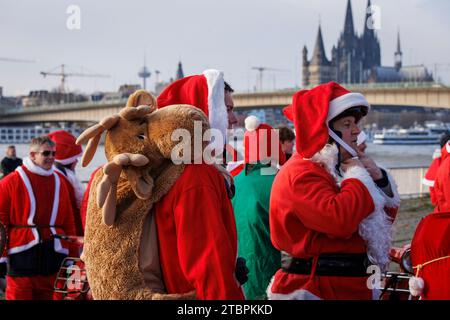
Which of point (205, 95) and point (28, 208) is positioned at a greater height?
point (205, 95)

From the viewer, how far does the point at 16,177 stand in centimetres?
546

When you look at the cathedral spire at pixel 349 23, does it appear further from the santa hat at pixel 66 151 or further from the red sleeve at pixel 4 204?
the red sleeve at pixel 4 204

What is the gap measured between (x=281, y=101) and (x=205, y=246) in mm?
40990

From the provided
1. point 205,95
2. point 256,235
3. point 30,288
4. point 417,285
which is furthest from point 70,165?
point 417,285

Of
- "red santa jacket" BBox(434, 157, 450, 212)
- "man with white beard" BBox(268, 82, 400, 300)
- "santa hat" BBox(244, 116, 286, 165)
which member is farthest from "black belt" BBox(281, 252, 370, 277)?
"santa hat" BBox(244, 116, 286, 165)

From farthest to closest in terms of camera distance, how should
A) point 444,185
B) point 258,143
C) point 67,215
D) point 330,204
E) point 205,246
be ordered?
point 67,215 → point 258,143 → point 444,185 → point 330,204 → point 205,246

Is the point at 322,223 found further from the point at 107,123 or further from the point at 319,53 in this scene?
the point at 319,53

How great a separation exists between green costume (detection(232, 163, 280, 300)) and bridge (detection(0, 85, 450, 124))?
1300 inches

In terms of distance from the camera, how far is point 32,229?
5430mm

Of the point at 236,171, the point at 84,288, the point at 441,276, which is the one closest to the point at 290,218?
the point at 441,276

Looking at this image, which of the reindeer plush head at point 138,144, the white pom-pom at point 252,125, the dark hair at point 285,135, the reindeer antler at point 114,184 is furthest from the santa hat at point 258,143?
the reindeer antler at point 114,184
